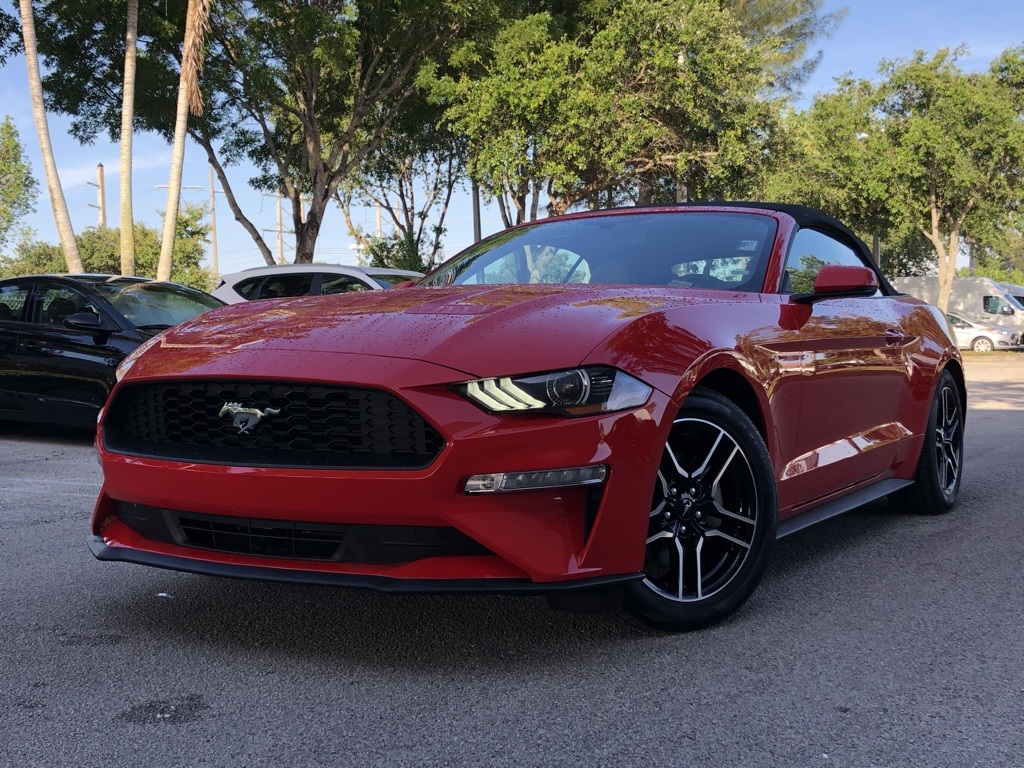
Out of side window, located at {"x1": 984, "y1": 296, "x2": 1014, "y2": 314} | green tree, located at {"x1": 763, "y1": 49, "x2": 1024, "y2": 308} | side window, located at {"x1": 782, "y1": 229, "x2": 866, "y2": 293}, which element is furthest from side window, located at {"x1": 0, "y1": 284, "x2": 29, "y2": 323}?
side window, located at {"x1": 984, "y1": 296, "x2": 1014, "y2": 314}

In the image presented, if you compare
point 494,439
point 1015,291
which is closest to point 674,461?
point 494,439

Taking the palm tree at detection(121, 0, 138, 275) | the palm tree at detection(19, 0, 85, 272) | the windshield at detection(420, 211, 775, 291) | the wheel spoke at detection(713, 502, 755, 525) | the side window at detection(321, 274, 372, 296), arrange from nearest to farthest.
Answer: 1. the wheel spoke at detection(713, 502, 755, 525)
2. the windshield at detection(420, 211, 775, 291)
3. the side window at detection(321, 274, 372, 296)
4. the palm tree at detection(19, 0, 85, 272)
5. the palm tree at detection(121, 0, 138, 275)

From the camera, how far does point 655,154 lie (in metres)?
23.7

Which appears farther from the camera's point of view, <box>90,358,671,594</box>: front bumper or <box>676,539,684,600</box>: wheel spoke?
<box>676,539,684,600</box>: wheel spoke

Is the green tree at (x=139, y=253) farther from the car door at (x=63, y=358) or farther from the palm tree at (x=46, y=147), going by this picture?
the car door at (x=63, y=358)

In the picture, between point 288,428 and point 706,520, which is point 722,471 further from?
point 288,428

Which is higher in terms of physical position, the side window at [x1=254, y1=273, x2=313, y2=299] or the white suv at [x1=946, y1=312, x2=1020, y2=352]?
the side window at [x1=254, y1=273, x2=313, y2=299]

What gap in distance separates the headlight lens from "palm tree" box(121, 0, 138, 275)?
17089mm

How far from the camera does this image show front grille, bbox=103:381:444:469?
2812 millimetres

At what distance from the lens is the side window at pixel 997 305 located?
31.7 meters

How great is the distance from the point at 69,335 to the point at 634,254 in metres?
6.00

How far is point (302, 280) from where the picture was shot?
11.5 m

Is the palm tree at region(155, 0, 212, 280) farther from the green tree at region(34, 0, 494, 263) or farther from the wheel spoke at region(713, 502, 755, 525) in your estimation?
the wheel spoke at region(713, 502, 755, 525)

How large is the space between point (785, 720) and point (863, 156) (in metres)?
32.9
